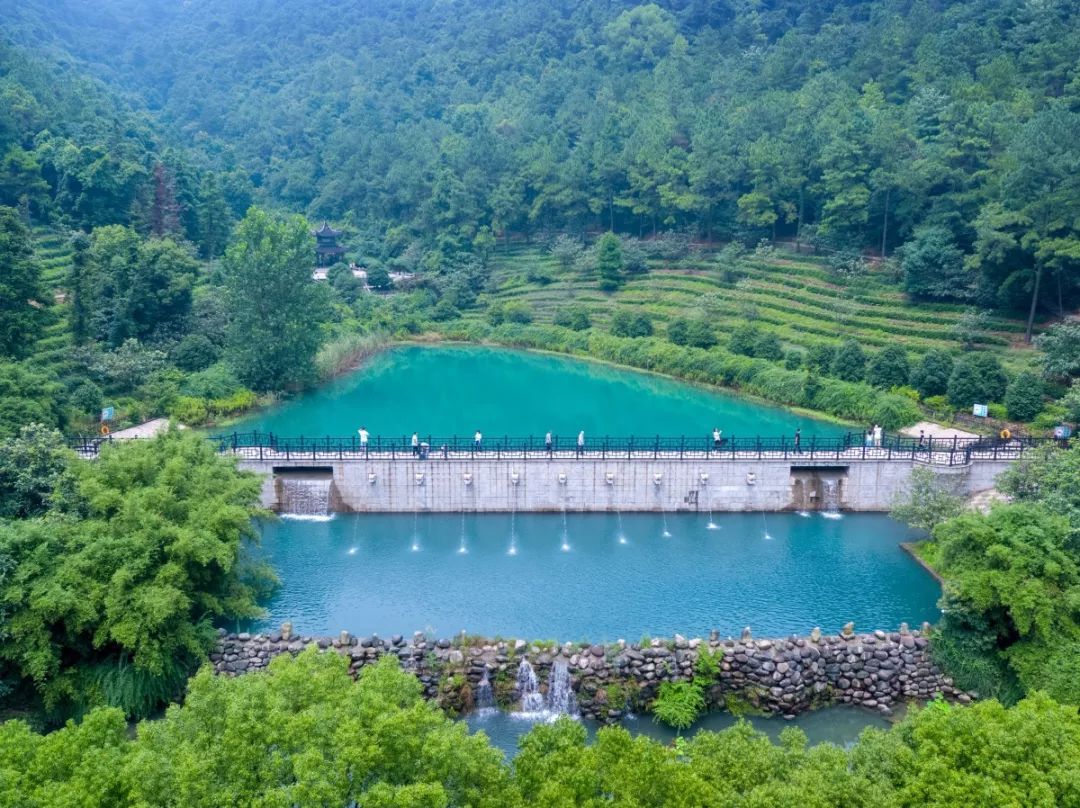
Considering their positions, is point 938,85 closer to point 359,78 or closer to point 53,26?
point 359,78

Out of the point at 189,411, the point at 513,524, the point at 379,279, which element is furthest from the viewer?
the point at 379,279

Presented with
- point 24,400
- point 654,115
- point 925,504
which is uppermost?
point 654,115

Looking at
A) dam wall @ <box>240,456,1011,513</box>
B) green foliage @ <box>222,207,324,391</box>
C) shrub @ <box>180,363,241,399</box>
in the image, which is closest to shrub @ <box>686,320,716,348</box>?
dam wall @ <box>240,456,1011,513</box>

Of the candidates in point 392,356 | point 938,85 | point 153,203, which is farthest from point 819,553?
point 153,203

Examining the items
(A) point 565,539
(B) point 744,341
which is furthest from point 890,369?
(A) point 565,539

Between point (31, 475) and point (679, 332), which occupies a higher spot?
point (679, 332)

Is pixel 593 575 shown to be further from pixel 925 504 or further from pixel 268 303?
pixel 268 303
